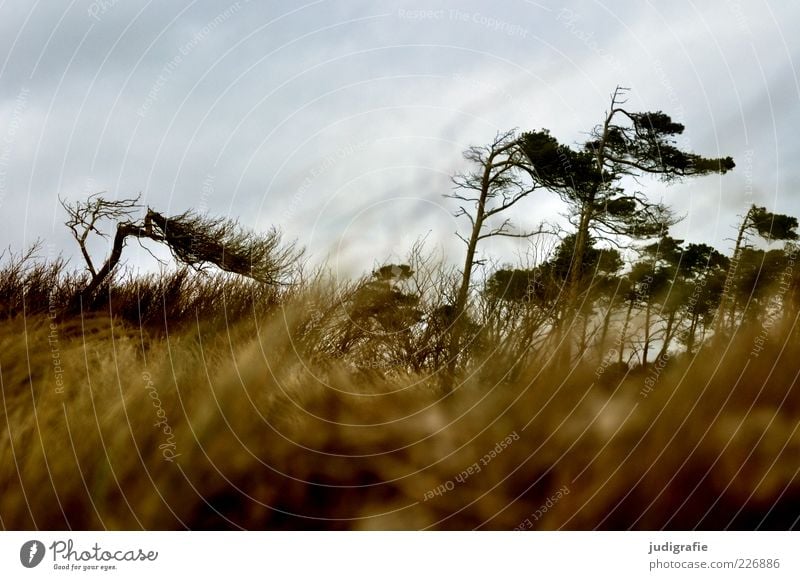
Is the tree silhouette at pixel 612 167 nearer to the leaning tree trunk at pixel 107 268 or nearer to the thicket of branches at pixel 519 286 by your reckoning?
the thicket of branches at pixel 519 286

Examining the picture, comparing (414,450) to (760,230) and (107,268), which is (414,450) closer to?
(760,230)

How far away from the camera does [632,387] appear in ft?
4.83

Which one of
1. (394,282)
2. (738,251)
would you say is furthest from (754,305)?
(394,282)

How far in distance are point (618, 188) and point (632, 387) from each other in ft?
17.3

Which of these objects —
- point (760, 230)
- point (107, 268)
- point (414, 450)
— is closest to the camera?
point (414, 450)

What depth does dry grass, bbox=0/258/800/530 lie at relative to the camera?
1.26 meters

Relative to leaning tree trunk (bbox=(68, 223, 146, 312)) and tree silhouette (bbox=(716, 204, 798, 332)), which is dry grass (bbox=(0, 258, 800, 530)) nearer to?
tree silhouette (bbox=(716, 204, 798, 332))

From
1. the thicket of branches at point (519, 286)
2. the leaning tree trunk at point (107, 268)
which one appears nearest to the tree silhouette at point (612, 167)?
the thicket of branches at point (519, 286)

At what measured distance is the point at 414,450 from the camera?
1.30 metres

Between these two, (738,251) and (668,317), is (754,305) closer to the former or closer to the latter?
(668,317)

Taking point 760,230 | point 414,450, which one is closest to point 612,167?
point 760,230

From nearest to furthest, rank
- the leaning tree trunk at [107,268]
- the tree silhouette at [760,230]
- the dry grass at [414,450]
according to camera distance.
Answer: the dry grass at [414,450]
the tree silhouette at [760,230]
the leaning tree trunk at [107,268]

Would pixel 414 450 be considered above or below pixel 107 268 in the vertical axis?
below

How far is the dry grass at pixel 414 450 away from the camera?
49.8 inches
